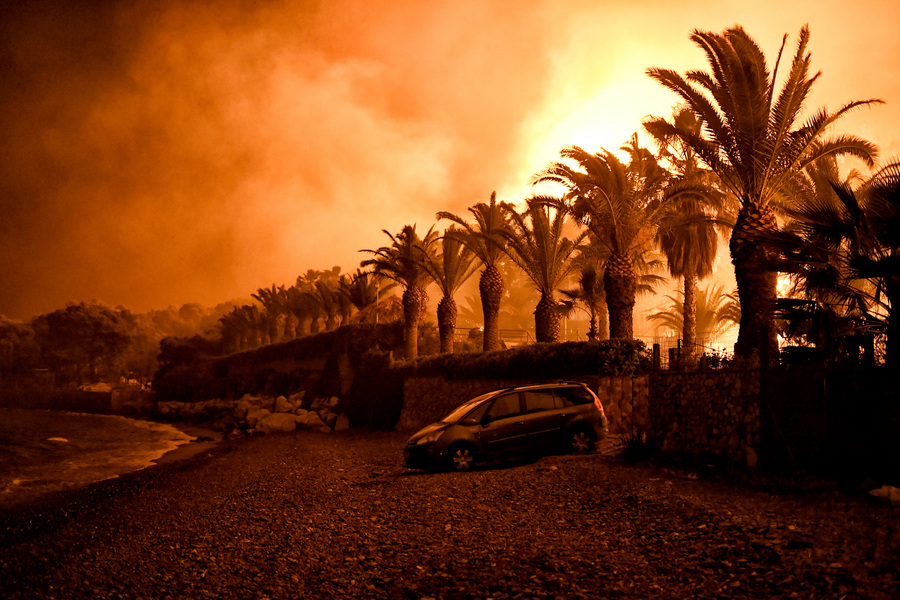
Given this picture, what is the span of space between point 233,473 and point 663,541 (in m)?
14.5

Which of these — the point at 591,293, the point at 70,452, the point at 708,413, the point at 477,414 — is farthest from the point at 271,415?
the point at 708,413

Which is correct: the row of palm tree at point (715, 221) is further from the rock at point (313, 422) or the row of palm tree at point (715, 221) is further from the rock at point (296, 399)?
the rock at point (296, 399)

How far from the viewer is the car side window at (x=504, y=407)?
14.9 metres

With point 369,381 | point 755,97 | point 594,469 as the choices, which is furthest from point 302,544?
point 369,381

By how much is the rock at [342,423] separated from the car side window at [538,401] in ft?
66.1

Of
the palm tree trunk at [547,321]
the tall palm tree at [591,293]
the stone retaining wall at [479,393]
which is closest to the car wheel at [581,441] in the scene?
the stone retaining wall at [479,393]

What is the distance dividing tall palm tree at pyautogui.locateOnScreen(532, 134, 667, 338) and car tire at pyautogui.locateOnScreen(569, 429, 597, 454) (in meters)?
8.30

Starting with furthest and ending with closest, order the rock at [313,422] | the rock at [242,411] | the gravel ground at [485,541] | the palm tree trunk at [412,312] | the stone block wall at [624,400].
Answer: the rock at [242,411], the palm tree trunk at [412,312], the rock at [313,422], the stone block wall at [624,400], the gravel ground at [485,541]

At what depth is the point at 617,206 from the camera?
2309 centimetres

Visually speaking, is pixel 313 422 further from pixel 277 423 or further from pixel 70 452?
pixel 70 452

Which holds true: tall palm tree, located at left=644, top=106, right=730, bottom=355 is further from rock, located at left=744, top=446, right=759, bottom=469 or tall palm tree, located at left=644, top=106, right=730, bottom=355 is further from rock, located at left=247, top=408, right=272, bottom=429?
rock, located at left=247, top=408, right=272, bottom=429

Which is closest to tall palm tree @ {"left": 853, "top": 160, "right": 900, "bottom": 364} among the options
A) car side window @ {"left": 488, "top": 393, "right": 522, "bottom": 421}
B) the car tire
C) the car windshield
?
the car tire

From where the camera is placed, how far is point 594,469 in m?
12.6

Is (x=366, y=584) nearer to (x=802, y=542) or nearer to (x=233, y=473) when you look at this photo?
(x=802, y=542)
